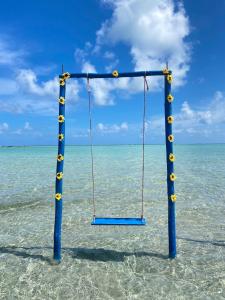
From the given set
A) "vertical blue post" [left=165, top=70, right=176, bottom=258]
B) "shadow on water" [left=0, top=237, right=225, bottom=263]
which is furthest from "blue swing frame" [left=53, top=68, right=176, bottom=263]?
"shadow on water" [left=0, top=237, right=225, bottom=263]

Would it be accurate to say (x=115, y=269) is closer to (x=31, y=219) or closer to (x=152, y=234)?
(x=152, y=234)

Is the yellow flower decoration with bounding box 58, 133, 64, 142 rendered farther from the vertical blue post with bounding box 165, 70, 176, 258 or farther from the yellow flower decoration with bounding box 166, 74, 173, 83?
the yellow flower decoration with bounding box 166, 74, 173, 83

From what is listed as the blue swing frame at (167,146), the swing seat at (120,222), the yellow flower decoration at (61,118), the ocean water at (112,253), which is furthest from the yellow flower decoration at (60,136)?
the ocean water at (112,253)

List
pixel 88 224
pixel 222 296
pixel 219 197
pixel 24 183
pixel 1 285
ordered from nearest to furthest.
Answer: pixel 222 296 → pixel 1 285 → pixel 88 224 → pixel 219 197 → pixel 24 183

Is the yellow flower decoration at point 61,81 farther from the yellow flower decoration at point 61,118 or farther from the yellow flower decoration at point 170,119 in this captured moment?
the yellow flower decoration at point 170,119

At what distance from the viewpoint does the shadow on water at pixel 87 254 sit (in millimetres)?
9102

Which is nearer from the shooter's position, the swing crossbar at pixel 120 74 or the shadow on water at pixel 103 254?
the swing crossbar at pixel 120 74

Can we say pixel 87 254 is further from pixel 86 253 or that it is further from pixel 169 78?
pixel 169 78

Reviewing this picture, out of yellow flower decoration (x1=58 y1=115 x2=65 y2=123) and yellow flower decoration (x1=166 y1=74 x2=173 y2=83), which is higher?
yellow flower decoration (x1=166 y1=74 x2=173 y2=83)

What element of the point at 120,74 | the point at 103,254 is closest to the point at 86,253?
the point at 103,254

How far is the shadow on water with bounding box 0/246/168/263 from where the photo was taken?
9102mm

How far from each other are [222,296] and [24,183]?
805 inches

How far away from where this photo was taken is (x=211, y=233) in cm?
1166

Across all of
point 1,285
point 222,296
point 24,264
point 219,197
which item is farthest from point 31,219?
point 219,197
